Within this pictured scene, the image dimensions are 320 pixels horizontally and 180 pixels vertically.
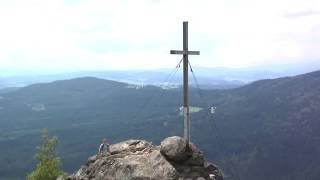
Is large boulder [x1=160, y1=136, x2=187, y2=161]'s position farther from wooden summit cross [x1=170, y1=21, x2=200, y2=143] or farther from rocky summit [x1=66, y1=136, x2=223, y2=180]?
wooden summit cross [x1=170, y1=21, x2=200, y2=143]

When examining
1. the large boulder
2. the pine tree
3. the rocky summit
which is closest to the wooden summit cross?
the large boulder

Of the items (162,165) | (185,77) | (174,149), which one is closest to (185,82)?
(185,77)

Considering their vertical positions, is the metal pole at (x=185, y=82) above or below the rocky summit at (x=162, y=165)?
above

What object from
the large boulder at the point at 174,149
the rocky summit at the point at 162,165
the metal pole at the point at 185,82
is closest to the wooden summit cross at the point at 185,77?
the metal pole at the point at 185,82

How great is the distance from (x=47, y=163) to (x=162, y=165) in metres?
30.7

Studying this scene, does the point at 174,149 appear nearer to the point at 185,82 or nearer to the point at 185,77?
the point at 185,82

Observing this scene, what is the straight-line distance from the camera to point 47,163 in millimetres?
61344

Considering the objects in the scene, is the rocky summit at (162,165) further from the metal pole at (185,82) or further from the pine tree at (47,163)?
the pine tree at (47,163)

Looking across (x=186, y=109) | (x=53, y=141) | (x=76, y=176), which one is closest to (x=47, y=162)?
(x=53, y=141)

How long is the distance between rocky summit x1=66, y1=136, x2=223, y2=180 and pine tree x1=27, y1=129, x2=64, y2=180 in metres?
21.3

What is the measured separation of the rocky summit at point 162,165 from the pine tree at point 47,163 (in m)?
21.3

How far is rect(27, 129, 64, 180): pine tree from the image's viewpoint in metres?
58.5

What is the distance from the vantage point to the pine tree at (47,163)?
192 ft

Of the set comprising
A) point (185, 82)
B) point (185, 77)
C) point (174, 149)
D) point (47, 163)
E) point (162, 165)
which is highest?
point (185, 77)
